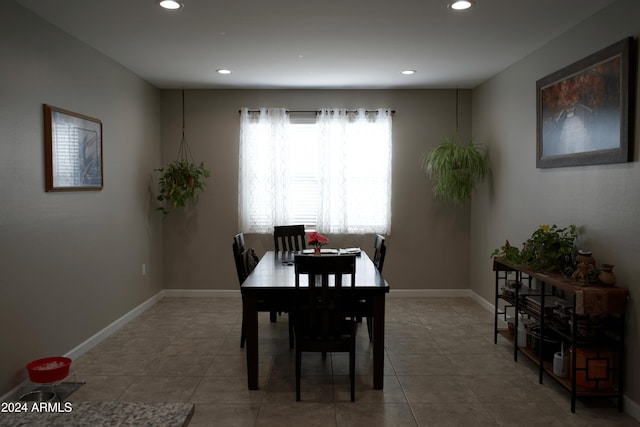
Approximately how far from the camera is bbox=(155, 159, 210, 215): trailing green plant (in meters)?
5.68

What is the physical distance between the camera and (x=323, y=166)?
6.03 m

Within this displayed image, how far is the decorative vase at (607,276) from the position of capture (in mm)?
3053

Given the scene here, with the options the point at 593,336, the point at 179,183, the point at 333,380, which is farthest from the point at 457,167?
the point at 179,183

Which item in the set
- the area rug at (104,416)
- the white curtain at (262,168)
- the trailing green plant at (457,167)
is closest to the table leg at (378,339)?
the area rug at (104,416)

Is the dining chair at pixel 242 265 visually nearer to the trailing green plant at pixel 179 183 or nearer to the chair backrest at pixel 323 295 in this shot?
the chair backrest at pixel 323 295

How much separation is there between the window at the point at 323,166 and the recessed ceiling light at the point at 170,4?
107 inches

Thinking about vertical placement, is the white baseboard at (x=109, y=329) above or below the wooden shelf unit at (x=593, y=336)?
below

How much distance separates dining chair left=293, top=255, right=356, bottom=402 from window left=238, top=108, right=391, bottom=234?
9.31ft

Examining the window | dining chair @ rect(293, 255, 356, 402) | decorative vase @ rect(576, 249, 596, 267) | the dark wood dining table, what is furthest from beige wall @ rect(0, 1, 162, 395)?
decorative vase @ rect(576, 249, 596, 267)

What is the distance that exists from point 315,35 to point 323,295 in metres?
2.09

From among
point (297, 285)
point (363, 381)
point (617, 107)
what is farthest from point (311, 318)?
point (617, 107)

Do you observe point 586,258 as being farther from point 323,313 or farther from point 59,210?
point 59,210

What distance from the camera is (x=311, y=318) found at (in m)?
3.18

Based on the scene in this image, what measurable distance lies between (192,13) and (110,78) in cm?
166
